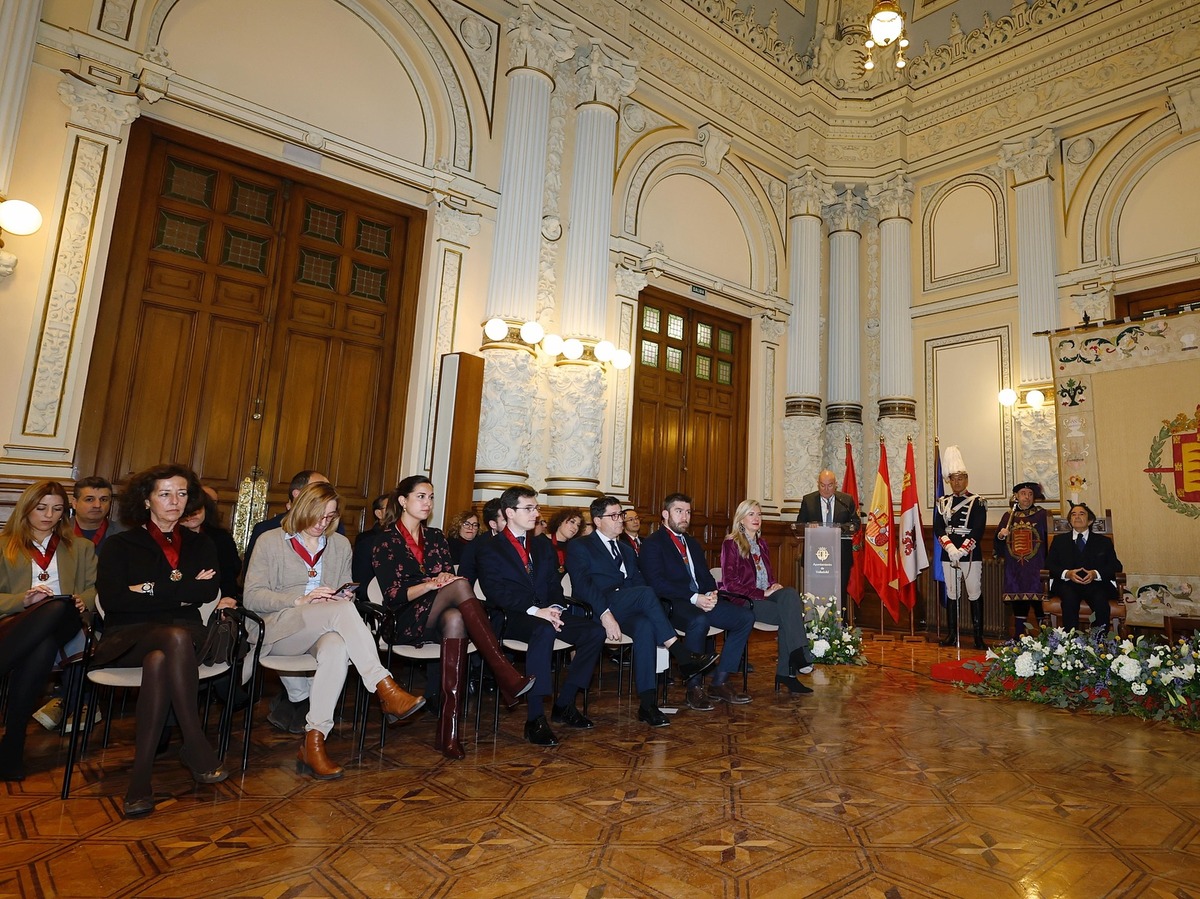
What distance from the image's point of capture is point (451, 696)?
332 centimetres

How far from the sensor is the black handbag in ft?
9.47

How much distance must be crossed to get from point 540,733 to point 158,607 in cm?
174

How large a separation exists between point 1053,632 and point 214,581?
501 cm

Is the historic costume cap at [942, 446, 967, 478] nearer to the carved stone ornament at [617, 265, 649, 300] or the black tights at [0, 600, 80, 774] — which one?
the carved stone ornament at [617, 265, 649, 300]

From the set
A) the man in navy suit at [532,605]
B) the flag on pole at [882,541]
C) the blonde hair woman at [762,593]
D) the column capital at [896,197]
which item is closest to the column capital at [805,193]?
the column capital at [896,197]

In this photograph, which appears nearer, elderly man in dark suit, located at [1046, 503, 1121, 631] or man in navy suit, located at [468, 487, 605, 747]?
man in navy suit, located at [468, 487, 605, 747]

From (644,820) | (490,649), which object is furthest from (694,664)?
(644,820)

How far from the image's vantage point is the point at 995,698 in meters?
4.85

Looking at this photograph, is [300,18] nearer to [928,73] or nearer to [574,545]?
[574,545]

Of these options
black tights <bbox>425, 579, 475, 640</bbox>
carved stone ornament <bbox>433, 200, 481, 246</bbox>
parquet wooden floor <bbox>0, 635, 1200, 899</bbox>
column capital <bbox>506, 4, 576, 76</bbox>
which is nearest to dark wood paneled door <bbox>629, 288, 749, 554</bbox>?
carved stone ornament <bbox>433, 200, 481, 246</bbox>

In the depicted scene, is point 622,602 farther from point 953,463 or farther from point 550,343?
point 953,463

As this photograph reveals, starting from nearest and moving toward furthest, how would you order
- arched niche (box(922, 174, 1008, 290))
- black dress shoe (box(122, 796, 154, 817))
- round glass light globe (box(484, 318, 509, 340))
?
black dress shoe (box(122, 796, 154, 817)) < round glass light globe (box(484, 318, 509, 340)) < arched niche (box(922, 174, 1008, 290))

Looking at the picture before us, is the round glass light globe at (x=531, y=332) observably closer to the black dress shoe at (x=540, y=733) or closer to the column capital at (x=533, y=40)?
the column capital at (x=533, y=40)

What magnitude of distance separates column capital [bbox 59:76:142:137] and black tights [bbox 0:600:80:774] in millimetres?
3797
